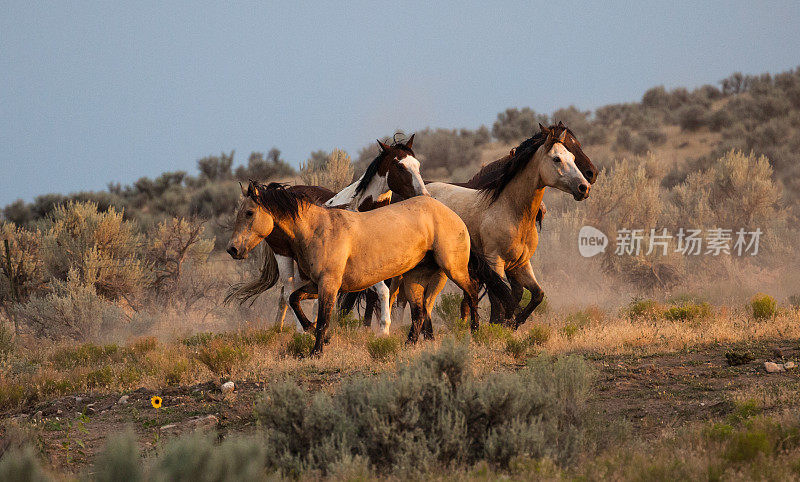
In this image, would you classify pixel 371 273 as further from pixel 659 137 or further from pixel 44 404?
pixel 659 137

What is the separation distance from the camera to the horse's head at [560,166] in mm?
8992

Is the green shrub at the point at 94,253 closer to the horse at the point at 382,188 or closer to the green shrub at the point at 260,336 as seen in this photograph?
the green shrub at the point at 260,336

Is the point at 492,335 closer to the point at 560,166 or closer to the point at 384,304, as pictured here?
the point at 384,304

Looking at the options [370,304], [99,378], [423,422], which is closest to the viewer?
[423,422]

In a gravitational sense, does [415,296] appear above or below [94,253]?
below

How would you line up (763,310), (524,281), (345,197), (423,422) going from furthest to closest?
(763,310), (345,197), (524,281), (423,422)

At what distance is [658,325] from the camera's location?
1041cm

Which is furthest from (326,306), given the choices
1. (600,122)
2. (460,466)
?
(600,122)

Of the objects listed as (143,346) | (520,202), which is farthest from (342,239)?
(143,346)

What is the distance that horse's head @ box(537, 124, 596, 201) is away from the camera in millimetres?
8992

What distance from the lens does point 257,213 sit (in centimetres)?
801

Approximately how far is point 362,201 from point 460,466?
227 inches

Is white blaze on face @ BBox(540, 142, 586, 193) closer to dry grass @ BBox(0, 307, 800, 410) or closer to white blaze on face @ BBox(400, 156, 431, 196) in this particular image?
white blaze on face @ BBox(400, 156, 431, 196)

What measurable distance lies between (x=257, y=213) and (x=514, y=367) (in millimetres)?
3204
